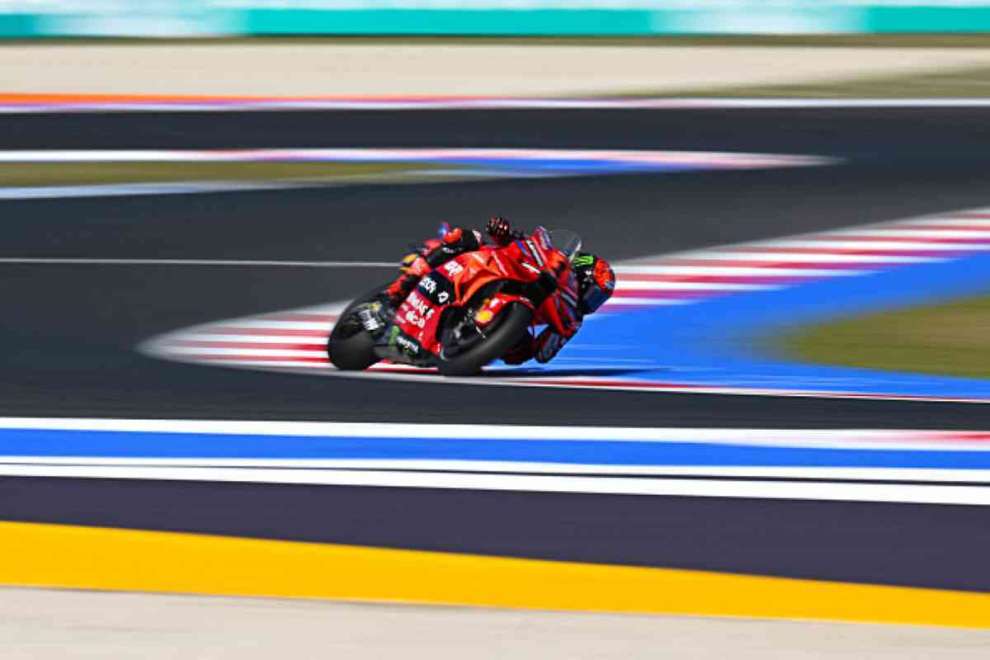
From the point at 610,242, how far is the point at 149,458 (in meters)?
6.23

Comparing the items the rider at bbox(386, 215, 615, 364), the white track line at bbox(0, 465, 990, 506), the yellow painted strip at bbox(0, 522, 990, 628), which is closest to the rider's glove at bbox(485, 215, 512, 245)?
the rider at bbox(386, 215, 615, 364)

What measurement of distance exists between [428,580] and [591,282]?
3.52m

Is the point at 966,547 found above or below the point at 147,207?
below

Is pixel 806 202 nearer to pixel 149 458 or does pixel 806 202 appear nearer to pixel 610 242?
pixel 610 242

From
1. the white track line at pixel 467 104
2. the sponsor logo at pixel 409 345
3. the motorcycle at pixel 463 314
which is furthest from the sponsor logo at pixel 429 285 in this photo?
the white track line at pixel 467 104

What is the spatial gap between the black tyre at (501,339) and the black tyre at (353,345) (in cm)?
52

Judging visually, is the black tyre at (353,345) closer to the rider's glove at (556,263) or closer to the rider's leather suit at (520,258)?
the rider's leather suit at (520,258)

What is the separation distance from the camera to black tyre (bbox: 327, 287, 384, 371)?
8547mm

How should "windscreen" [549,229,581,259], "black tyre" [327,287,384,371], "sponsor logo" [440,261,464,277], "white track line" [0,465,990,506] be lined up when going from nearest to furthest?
"white track line" [0,465,990,506] → "sponsor logo" [440,261,464,277] → "black tyre" [327,287,384,371] → "windscreen" [549,229,581,259]

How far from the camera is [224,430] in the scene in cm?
718

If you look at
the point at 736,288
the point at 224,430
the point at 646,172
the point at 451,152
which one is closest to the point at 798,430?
the point at 224,430

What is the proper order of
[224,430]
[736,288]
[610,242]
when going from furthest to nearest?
[610,242]
[736,288]
[224,430]

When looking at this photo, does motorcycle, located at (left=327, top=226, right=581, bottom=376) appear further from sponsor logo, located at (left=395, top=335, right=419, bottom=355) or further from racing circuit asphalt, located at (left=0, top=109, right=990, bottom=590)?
racing circuit asphalt, located at (left=0, top=109, right=990, bottom=590)

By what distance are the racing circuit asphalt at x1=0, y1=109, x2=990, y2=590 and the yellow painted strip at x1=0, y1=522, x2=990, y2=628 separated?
14cm
